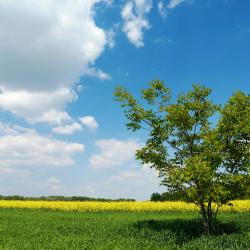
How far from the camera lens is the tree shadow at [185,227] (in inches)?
1061

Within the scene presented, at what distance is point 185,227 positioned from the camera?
28.9m

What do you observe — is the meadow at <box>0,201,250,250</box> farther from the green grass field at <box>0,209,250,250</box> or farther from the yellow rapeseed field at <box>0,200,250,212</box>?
the yellow rapeseed field at <box>0,200,250,212</box>

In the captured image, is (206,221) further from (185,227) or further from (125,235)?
(125,235)

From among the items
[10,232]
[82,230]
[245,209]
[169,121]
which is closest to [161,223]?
[82,230]

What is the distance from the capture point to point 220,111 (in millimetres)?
26250

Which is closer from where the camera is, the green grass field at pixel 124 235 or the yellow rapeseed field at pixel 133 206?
the green grass field at pixel 124 235

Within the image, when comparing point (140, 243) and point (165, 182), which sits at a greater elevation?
point (165, 182)

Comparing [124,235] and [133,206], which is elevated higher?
[133,206]

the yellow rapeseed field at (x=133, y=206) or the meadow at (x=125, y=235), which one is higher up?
the yellow rapeseed field at (x=133, y=206)

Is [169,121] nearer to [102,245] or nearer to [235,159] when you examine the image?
[235,159]

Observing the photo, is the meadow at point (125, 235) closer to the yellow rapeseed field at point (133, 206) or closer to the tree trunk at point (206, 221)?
the tree trunk at point (206, 221)

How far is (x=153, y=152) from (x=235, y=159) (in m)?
4.32

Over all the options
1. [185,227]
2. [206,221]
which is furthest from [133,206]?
[206,221]

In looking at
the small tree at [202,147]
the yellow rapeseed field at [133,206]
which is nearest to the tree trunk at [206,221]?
the small tree at [202,147]
